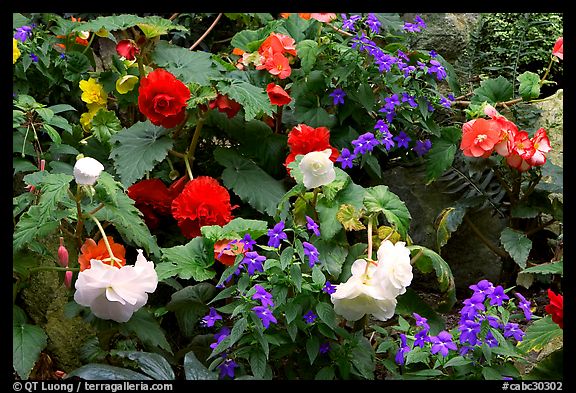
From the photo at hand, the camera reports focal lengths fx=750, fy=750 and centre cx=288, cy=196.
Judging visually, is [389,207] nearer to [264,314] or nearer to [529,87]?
[264,314]

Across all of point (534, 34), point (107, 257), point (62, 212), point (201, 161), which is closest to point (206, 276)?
point (107, 257)

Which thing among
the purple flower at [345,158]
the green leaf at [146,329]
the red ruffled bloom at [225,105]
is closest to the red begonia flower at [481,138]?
the purple flower at [345,158]

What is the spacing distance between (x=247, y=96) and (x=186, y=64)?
0.41m

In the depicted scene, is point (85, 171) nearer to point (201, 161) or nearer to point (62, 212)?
point (62, 212)

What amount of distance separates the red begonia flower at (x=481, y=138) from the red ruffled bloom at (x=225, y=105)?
89cm

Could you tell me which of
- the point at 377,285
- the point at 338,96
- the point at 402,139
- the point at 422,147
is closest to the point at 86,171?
the point at 377,285

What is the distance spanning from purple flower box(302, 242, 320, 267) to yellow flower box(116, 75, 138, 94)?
1209 mm

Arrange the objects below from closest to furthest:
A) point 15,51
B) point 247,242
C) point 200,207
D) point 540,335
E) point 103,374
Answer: point 103,374 → point 540,335 → point 247,242 → point 200,207 → point 15,51

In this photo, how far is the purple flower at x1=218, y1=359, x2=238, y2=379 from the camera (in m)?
2.08

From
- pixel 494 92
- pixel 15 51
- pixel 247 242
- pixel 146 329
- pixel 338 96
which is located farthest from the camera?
pixel 494 92

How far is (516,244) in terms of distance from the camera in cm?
283

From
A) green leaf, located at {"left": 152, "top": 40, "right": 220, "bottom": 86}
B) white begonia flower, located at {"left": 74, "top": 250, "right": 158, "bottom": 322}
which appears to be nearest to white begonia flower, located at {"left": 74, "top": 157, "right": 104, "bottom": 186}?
white begonia flower, located at {"left": 74, "top": 250, "right": 158, "bottom": 322}

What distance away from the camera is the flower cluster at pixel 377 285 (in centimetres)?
194
